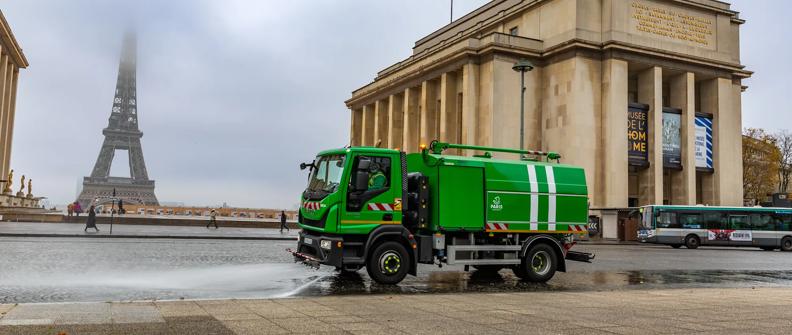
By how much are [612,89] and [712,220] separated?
14149 millimetres

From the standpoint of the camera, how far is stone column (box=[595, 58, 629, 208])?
47125mm

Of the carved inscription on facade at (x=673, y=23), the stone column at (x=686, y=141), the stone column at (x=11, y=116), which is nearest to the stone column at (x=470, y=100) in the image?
the carved inscription on facade at (x=673, y=23)

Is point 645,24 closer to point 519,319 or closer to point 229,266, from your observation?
point 229,266

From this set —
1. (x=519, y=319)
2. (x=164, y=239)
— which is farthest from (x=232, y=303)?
(x=164, y=239)

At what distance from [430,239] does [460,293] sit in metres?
1.79

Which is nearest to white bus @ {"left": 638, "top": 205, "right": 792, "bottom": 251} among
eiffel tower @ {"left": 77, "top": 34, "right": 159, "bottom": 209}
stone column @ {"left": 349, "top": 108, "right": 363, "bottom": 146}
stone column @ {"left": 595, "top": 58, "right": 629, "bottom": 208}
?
stone column @ {"left": 595, "top": 58, "right": 629, "bottom": 208}

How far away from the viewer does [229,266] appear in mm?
15484

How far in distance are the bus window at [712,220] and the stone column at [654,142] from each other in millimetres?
12157

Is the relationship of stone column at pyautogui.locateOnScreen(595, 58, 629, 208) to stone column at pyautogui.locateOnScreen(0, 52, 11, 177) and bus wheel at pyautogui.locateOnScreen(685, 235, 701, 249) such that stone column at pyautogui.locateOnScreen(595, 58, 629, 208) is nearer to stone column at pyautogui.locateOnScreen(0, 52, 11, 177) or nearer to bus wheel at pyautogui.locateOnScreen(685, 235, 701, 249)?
bus wheel at pyautogui.locateOnScreen(685, 235, 701, 249)

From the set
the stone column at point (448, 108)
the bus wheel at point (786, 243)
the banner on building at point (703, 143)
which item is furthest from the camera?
the stone column at point (448, 108)

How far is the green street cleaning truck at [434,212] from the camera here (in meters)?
12.1

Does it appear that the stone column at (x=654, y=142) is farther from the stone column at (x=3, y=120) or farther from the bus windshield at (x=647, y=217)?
the stone column at (x=3, y=120)

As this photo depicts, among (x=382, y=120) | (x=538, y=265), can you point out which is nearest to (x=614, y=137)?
(x=382, y=120)

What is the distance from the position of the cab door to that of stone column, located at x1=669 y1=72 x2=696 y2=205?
4396 centimetres
